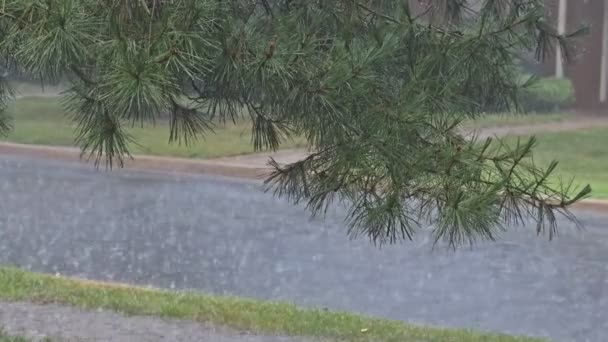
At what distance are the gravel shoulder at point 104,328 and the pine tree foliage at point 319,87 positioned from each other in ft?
8.02

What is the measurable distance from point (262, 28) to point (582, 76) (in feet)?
78.6

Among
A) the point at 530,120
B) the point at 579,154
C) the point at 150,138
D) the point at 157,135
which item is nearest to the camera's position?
the point at 579,154

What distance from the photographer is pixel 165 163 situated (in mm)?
18719

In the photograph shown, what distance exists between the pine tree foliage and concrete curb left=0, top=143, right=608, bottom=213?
41.2ft

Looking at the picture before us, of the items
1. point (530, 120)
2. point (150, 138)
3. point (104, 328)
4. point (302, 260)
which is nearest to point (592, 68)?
point (530, 120)

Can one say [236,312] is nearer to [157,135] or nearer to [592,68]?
[157,135]

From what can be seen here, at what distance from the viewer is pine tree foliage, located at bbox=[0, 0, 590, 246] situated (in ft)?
10.3

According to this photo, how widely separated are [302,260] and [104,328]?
3.93m

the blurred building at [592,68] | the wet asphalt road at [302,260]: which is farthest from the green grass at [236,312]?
the blurred building at [592,68]

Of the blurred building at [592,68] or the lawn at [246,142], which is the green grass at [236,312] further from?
the blurred building at [592,68]

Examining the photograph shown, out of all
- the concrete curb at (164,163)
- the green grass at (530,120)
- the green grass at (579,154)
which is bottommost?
the concrete curb at (164,163)

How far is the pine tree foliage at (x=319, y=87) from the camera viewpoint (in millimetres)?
3129

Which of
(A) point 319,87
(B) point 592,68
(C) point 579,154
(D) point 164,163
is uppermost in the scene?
(B) point 592,68

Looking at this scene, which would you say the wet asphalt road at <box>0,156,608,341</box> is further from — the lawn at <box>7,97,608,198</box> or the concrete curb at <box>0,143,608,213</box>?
the lawn at <box>7,97,608,198</box>
